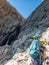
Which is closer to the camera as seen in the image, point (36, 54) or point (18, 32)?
point (36, 54)

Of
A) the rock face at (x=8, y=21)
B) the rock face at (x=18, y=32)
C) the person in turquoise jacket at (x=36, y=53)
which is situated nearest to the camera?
the person in turquoise jacket at (x=36, y=53)

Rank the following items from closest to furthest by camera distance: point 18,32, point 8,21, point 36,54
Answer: point 36,54
point 18,32
point 8,21

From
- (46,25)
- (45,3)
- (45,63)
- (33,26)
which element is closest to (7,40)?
(33,26)

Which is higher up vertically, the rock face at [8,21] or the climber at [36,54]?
the rock face at [8,21]

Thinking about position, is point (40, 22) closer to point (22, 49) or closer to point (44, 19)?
point (44, 19)

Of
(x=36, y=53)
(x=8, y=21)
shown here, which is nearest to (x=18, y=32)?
(x=8, y=21)

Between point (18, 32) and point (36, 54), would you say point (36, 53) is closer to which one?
point (36, 54)

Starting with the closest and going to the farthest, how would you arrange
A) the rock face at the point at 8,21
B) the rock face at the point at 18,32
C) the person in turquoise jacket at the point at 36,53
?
the person in turquoise jacket at the point at 36,53, the rock face at the point at 18,32, the rock face at the point at 8,21

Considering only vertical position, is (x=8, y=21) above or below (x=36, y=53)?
above

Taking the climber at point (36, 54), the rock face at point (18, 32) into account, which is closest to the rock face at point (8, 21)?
the rock face at point (18, 32)

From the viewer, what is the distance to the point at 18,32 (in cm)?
2559

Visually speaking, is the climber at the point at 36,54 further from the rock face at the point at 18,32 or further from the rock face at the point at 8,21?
the rock face at the point at 8,21

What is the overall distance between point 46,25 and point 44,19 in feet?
6.78

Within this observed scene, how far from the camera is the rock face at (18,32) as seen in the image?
18355 millimetres
